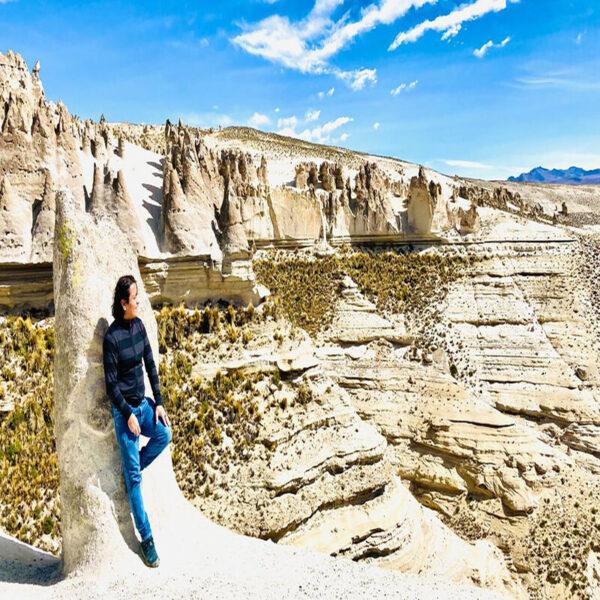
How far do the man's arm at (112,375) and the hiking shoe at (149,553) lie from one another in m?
1.85

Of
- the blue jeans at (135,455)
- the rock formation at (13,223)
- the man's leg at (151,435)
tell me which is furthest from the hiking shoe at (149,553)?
the rock formation at (13,223)

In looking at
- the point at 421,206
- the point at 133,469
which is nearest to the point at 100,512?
the point at 133,469

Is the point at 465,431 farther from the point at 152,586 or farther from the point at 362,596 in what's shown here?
the point at 152,586

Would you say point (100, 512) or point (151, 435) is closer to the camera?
point (100, 512)

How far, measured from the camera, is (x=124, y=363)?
602cm

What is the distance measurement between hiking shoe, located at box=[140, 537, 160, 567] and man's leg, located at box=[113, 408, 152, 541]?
0.26ft

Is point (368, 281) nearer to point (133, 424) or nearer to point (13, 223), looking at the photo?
point (13, 223)

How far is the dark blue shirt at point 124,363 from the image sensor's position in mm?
5859

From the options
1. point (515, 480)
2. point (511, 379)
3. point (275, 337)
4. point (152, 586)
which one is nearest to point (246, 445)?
point (275, 337)

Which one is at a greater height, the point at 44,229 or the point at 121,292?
the point at 44,229

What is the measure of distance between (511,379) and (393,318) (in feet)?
23.0

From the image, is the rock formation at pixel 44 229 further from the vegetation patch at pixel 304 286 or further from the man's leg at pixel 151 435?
the vegetation patch at pixel 304 286

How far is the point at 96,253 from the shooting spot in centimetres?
711

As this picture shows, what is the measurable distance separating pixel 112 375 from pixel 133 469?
1.40 m
